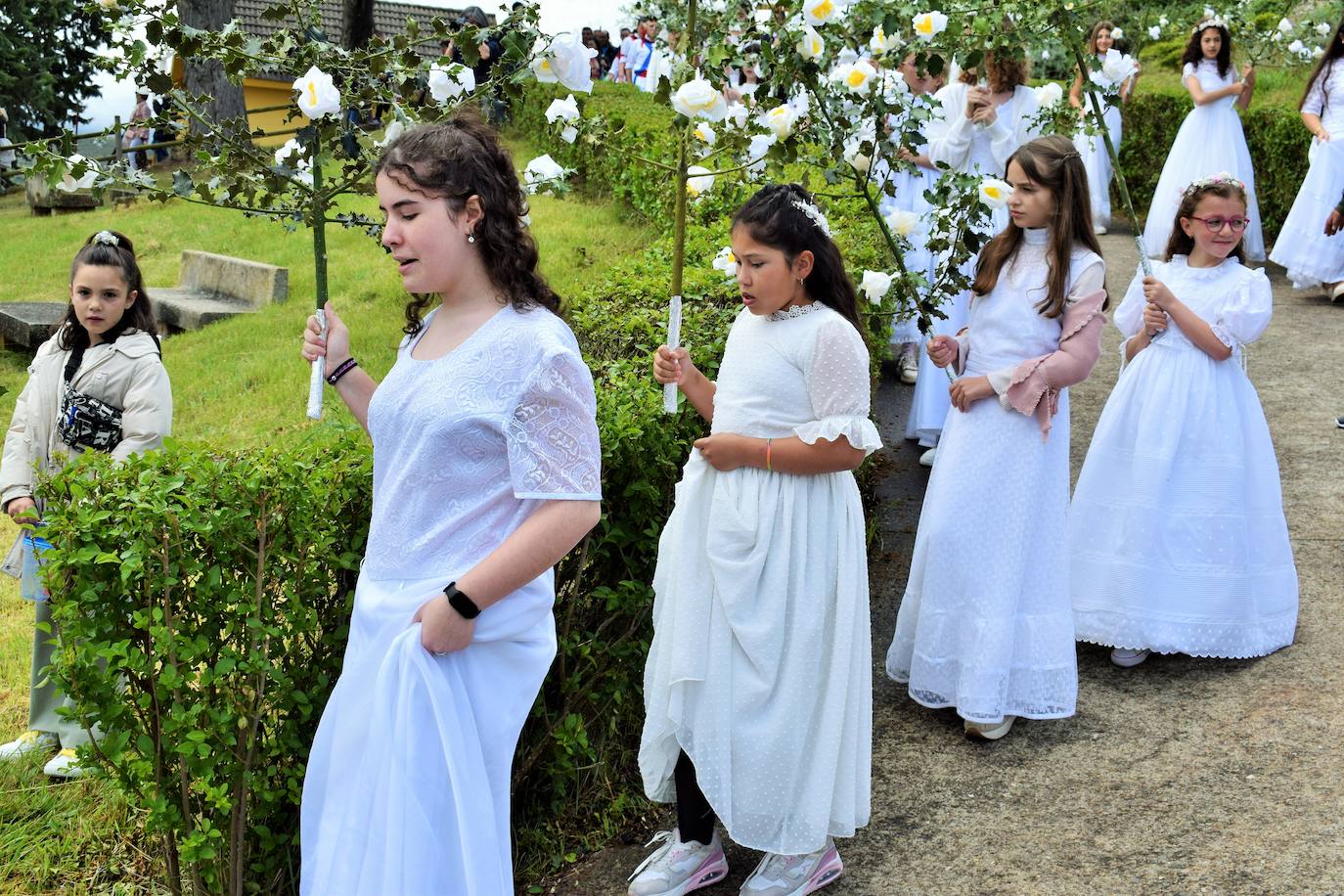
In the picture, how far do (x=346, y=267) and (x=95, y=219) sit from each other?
6948mm

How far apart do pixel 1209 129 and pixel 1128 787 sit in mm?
8395

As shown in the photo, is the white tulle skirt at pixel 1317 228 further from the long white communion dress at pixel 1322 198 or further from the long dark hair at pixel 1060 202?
the long dark hair at pixel 1060 202

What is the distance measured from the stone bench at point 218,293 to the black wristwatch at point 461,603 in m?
8.69

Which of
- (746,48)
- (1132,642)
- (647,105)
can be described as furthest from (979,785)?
(647,105)

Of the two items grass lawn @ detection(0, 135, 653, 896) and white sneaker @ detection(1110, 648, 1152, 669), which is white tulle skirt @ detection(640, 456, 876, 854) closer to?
grass lawn @ detection(0, 135, 653, 896)

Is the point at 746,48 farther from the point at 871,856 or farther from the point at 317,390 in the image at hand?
the point at 871,856

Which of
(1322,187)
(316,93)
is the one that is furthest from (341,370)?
(1322,187)

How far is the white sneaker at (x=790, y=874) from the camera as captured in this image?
3508 millimetres

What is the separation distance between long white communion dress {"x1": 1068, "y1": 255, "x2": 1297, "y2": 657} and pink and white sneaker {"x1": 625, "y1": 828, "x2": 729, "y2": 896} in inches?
78.4

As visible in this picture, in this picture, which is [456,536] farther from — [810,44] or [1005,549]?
[1005,549]

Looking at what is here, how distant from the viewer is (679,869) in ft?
11.8

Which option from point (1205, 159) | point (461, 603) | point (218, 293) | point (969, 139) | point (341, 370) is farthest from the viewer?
point (218, 293)

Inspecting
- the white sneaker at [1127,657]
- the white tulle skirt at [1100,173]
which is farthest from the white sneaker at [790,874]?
the white tulle skirt at [1100,173]

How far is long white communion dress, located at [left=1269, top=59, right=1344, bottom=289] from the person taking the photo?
9969mm
